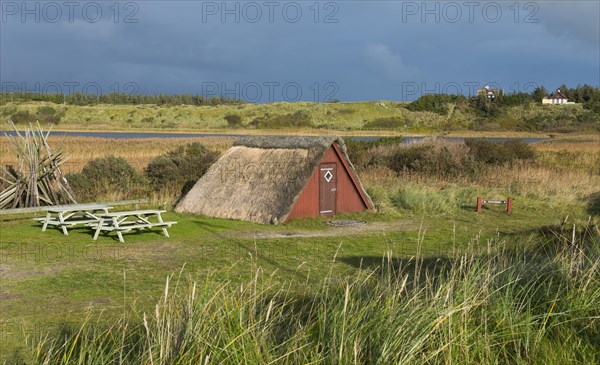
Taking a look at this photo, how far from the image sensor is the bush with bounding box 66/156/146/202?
23.0m

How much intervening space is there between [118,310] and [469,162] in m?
23.6

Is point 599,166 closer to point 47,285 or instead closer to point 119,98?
point 47,285

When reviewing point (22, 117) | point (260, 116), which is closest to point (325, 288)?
point (22, 117)

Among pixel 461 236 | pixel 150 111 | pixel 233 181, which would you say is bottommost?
pixel 461 236

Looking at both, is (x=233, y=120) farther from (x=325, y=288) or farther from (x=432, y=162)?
(x=325, y=288)

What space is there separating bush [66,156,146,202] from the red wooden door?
24.7 ft

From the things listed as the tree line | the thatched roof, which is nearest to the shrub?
the tree line

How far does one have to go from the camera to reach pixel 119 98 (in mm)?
113188

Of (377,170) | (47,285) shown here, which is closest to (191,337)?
(47,285)

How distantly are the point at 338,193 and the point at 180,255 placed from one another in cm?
710

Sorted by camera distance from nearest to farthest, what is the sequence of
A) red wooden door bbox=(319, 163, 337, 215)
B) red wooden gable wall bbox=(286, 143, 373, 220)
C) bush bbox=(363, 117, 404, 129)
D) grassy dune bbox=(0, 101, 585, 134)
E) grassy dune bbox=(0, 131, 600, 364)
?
grassy dune bbox=(0, 131, 600, 364)
red wooden gable wall bbox=(286, 143, 373, 220)
red wooden door bbox=(319, 163, 337, 215)
grassy dune bbox=(0, 101, 585, 134)
bush bbox=(363, 117, 404, 129)

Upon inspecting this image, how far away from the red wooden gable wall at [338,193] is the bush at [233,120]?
199 feet

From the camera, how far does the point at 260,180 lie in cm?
1925

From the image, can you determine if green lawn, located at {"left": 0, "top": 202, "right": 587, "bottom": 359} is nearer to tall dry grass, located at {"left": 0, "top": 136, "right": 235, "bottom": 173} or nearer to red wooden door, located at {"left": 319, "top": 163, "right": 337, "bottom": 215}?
red wooden door, located at {"left": 319, "top": 163, "right": 337, "bottom": 215}
